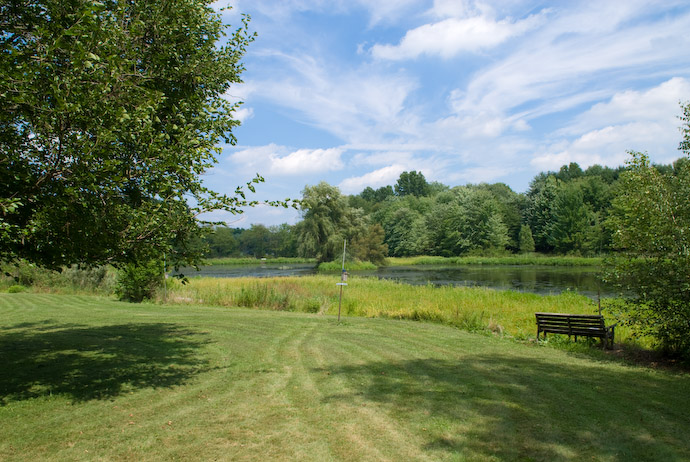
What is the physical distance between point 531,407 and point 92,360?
24.0 ft

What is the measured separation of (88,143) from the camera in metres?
5.02

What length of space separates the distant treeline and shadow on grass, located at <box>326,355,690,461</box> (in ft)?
136

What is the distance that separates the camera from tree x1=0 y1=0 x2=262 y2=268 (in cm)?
496

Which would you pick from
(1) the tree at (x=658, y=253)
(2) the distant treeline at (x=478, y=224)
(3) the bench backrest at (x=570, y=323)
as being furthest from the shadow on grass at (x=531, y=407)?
(2) the distant treeline at (x=478, y=224)

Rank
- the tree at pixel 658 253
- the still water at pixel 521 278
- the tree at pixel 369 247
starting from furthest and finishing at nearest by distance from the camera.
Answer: the tree at pixel 369 247
the still water at pixel 521 278
the tree at pixel 658 253

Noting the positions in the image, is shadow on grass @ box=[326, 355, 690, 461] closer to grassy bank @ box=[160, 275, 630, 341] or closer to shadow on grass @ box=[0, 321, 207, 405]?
shadow on grass @ box=[0, 321, 207, 405]

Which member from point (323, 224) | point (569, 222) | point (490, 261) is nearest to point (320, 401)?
point (323, 224)

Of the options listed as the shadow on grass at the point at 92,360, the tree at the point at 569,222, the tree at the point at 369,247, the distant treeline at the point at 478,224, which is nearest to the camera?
the shadow on grass at the point at 92,360

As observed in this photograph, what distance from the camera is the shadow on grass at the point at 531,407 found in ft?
15.8

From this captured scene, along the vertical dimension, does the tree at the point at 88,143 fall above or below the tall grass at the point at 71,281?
above

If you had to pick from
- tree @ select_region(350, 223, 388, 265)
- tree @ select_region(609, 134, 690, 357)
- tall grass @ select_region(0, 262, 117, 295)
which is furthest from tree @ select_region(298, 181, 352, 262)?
tree @ select_region(609, 134, 690, 357)

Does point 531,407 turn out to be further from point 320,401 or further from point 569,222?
point 569,222

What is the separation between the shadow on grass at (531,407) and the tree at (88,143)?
3.67 metres

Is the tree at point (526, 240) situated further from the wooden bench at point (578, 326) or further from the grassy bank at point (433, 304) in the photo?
the wooden bench at point (578, 326)
